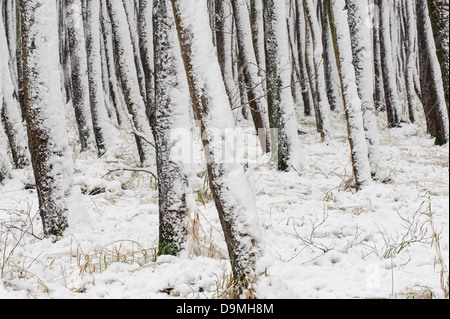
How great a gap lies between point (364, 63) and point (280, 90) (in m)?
1.53

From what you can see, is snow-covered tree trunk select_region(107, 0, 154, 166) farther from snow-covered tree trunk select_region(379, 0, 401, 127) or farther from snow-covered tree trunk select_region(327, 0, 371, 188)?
snow-covered tree trunk select_region(379, 0, 401, 127)

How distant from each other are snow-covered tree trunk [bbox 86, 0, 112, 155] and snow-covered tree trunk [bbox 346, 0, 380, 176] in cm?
506

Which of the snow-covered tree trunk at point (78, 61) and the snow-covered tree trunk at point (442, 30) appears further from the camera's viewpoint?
the snow-covered tree trunk at point (78, 61)

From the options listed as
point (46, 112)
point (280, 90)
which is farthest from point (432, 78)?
point (46, 112)

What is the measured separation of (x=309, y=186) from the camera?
4992 mm

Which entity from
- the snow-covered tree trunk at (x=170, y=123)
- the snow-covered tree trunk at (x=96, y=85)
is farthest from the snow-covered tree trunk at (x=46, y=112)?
the snow-covered tree trunk at (x=96, y=85)

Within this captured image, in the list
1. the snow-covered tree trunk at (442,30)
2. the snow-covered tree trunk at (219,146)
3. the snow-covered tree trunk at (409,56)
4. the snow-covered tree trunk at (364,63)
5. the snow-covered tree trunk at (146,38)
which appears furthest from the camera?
the snow-covered tree trunk at (409,56)

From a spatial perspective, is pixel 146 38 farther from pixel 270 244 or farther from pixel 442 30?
pixel 442 30

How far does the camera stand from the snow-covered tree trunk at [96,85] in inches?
298

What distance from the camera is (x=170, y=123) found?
9.43ft

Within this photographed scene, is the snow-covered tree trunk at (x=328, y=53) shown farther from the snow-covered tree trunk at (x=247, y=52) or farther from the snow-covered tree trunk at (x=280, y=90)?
the snow-covered tree trunk at (x=280, y=90)

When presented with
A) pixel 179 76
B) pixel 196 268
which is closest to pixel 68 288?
pixel 196 268

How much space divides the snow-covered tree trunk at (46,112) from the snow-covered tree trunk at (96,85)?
4313mm

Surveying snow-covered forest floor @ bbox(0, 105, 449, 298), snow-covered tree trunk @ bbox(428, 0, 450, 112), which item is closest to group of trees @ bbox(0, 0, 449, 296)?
snow-covered tree trunk @ bbox(428, 0, 450, 112)
